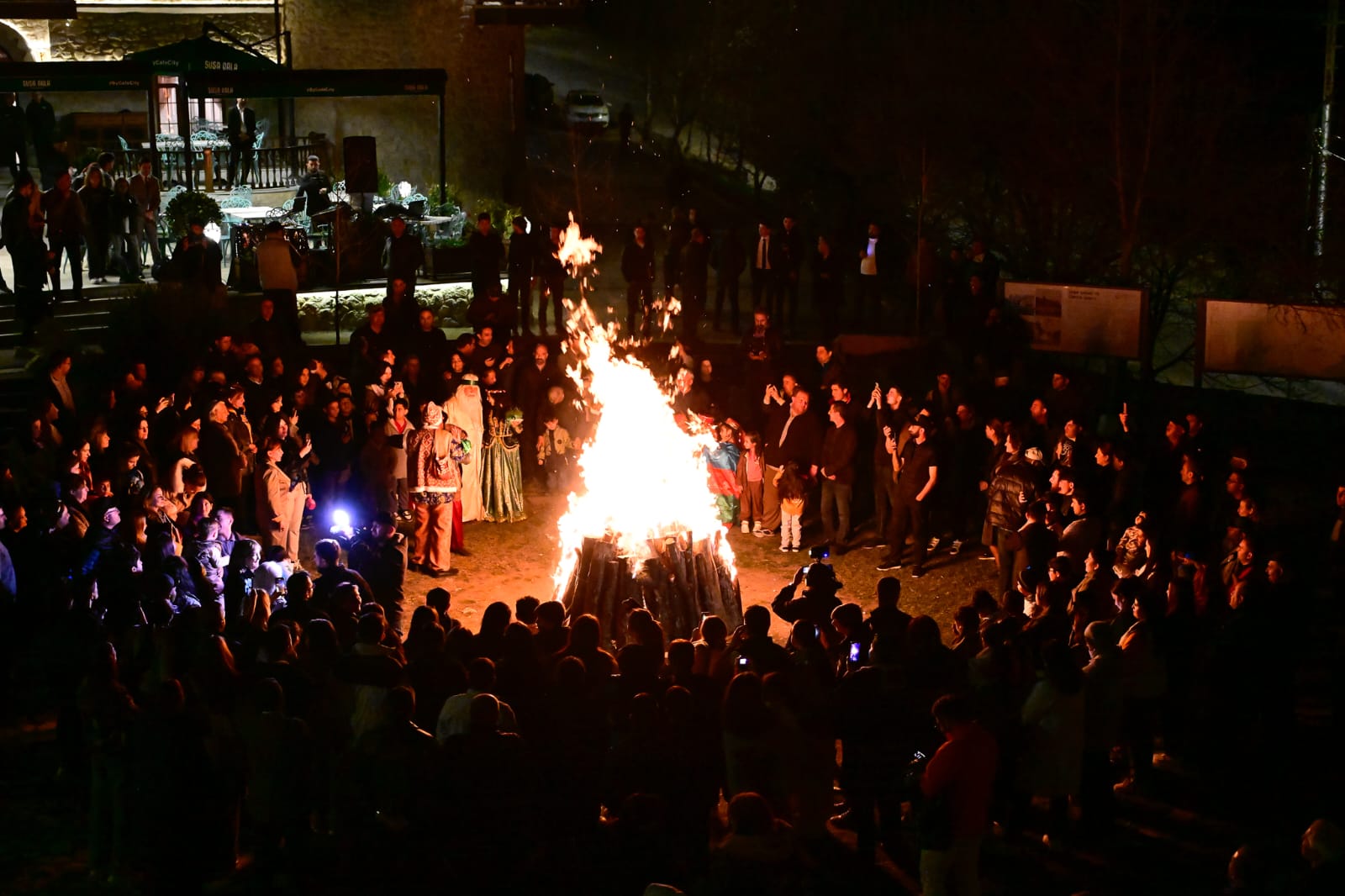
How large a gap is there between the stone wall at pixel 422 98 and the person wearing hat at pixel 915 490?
1560 cm

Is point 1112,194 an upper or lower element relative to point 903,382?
upper

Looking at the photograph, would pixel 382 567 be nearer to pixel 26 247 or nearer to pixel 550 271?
pixel 26 247

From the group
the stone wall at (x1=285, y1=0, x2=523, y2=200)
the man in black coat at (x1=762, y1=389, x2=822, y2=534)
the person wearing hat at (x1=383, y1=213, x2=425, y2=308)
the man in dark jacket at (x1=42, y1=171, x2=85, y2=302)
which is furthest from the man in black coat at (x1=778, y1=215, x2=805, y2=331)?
the stone wall at (x1=285, y1=0, x2=523, y2=200)

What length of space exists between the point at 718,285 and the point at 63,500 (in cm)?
1139

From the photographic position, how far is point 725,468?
57.4 ft

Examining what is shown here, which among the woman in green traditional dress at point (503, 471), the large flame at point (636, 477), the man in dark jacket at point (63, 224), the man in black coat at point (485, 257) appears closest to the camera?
the large flame at point (636, 477)

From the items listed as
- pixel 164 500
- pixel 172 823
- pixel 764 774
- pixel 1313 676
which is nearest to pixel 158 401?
pixel 164 500

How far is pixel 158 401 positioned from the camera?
1652cm

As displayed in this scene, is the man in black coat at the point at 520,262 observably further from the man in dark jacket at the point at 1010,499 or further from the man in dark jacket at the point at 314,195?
the man in dark jacket at the point at 1010,499

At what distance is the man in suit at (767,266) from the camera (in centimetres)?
2206

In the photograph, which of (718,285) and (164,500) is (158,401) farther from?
(718,285)

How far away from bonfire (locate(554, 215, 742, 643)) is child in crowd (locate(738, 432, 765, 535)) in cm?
96

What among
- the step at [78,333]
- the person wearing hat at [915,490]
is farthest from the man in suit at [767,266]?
the step at [78,333]

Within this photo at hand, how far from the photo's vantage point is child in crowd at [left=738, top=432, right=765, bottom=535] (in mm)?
17406
